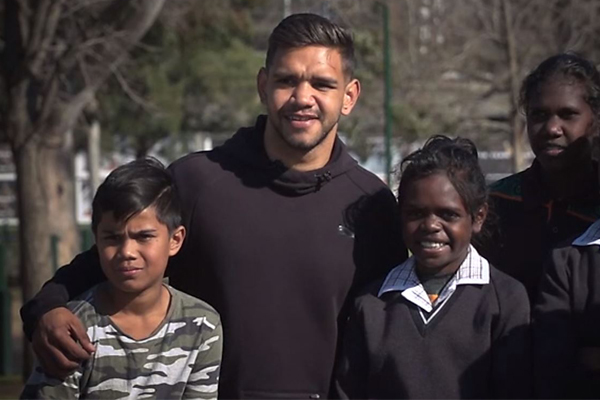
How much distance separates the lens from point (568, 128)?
377 cm

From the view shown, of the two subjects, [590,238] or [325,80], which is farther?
[325,80]

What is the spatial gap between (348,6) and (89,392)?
12233mm

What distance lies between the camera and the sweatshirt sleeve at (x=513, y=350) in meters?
3.36

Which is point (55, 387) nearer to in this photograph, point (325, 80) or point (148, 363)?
point (148, 363)

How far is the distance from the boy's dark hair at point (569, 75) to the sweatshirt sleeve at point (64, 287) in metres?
1.49

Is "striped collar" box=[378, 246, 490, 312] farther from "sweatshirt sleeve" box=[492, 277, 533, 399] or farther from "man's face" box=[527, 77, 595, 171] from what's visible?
"man's face" box=[527, 77, 595, 171]

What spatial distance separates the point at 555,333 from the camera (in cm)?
329

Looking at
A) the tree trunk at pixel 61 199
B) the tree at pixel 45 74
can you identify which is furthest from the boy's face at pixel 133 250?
the tree trunk at pixel 61 199

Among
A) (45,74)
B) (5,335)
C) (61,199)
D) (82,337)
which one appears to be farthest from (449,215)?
(61,199)

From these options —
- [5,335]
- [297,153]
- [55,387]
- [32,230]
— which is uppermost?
[297,153]

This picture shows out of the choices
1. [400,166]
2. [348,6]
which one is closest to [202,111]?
[348,6]

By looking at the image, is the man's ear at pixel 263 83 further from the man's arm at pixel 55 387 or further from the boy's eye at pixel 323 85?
the man's arm at pixel 55 387

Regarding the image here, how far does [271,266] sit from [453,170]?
0.62 m

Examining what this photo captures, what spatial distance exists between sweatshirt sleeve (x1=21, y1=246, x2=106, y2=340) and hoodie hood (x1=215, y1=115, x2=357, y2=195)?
0.55 meters
